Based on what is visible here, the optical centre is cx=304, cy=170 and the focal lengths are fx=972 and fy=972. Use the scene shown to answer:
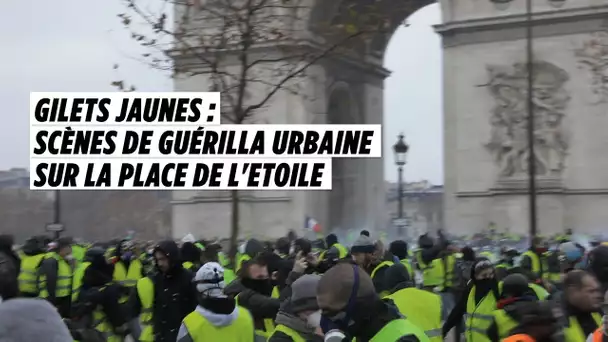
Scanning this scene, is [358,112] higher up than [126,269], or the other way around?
[358,112]

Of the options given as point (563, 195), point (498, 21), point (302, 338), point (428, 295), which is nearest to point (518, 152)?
point (563, 195)

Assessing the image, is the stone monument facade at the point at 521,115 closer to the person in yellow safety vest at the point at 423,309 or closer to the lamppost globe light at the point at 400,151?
the lamppost globe light at the point at 400,151

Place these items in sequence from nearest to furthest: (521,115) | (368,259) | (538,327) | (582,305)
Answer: (538,327), (582,305), (368,259), (521,115)

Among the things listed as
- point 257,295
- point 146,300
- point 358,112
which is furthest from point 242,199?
point 257,295

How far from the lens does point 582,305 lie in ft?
16.9

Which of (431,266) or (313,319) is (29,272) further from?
(313,319)

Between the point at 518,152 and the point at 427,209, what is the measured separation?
53.3 meters

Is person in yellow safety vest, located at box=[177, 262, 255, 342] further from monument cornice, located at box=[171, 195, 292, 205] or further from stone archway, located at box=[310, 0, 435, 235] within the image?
stone archway, located at box=[310, 0, 435, 235]

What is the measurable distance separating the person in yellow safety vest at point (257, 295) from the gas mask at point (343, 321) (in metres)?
2.65

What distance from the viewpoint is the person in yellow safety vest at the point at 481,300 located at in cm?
721

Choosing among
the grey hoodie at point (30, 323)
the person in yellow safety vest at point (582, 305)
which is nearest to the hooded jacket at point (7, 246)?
the person in yellow safety vest at point (582, 305)

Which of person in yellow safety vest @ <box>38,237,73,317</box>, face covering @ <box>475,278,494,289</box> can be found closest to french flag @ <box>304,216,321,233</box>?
person in yellow safety vest @ <box>38,237,73,317</box>

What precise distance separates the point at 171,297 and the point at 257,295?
110 cm

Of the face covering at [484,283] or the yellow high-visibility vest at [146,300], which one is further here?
the face covering at [484,283]
